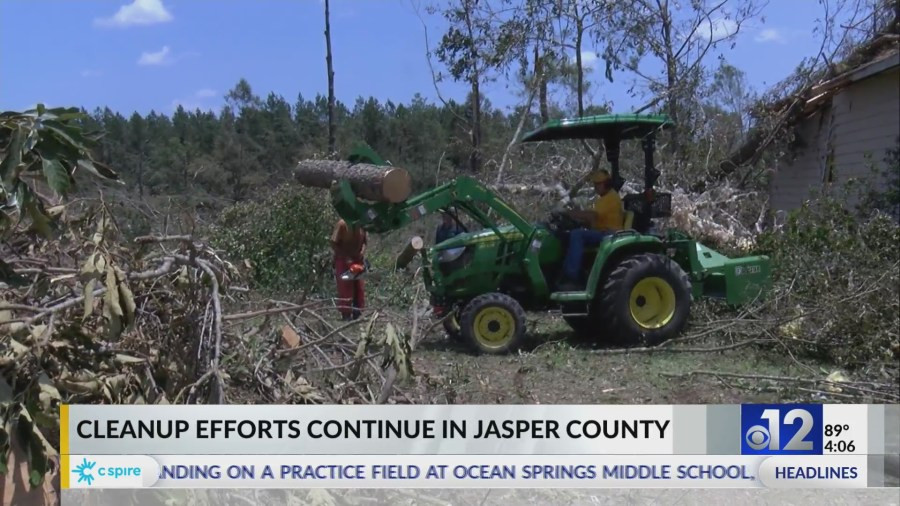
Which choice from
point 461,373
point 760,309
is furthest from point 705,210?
point 461,373

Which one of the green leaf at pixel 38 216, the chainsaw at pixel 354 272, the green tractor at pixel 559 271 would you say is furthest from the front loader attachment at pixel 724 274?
the green leaf at pixel 38 216

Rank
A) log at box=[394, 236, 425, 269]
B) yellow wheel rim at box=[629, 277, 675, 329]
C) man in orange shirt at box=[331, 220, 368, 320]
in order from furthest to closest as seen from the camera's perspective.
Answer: man in orange shirt at box=[331, 220, 368, 320] < yellow wheel rim at box=[629, 277, 675, 329] < log at box=[394, 236, 425, 269]

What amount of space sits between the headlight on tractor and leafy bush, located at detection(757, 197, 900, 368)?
9.55 ft

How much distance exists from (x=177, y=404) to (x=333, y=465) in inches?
29.7

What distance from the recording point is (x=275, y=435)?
3887mm

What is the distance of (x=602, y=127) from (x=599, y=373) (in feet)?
7.83

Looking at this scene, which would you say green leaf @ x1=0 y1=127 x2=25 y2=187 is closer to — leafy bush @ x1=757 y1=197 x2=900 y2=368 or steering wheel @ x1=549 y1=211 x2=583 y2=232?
steering wheel @ x1=549 y1=211 x2=583 y2=232

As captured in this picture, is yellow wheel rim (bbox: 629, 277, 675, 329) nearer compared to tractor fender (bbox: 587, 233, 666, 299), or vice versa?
tractor fender (bbox: 587, 233, 666, 299)

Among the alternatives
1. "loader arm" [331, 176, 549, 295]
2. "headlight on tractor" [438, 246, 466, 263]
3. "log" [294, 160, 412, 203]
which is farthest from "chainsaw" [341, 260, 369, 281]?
"log" [294, 160, 412, 203]

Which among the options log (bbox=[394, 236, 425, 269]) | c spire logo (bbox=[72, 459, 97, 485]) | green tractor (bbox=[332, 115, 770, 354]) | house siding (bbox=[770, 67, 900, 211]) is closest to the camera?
c spire logo (bbox=[72, 459, 97, 485])

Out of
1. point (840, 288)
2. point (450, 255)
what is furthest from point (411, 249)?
point (840, 288)

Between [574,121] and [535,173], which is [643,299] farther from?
[535,173]

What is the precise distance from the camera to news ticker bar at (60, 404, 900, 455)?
3.75 m

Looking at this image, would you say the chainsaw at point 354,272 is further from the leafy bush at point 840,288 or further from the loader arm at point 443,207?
the leafy bush at point 840,288
